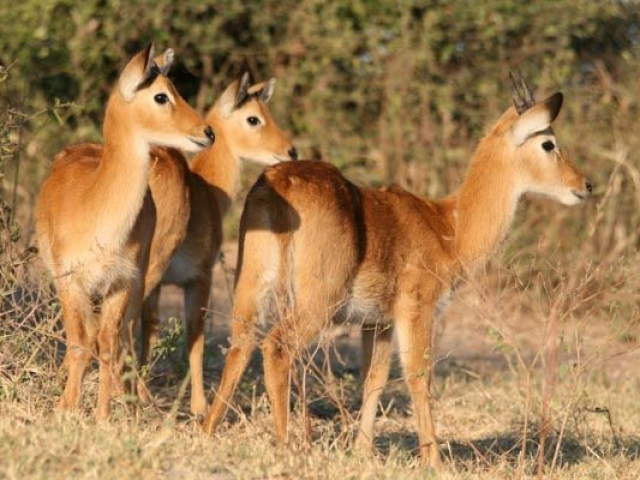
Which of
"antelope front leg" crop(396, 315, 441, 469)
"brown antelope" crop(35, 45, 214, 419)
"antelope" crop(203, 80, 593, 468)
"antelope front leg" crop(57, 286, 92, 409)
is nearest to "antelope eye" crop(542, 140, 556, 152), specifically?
"antelope" crop(203, 80, 593, 468)

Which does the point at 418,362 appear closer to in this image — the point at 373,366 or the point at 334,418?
the point at 373,366

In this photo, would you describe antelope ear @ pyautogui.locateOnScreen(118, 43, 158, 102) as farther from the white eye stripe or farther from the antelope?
the white eye stripe

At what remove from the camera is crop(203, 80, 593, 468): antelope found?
654 cm

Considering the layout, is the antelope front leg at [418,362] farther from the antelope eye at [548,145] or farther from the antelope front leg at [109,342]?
the antelope front leg at [109,342]

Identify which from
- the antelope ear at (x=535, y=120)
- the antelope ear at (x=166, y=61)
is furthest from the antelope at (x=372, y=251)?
the antelope ear at (x=166, y=61)

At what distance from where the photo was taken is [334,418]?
7668 mm

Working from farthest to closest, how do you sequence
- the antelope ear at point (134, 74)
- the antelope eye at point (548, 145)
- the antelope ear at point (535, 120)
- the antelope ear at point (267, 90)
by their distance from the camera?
the antelope ear at point (267, 90)
the antelope eye at point (548, 145)
the antelope ear at point (535, 120)
the antelope ear at point (134, 74)

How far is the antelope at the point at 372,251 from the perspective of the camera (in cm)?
654

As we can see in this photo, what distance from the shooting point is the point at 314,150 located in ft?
46.1

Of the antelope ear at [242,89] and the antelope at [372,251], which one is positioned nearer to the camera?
the antelope at [372,251]

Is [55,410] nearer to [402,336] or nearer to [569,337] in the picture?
[402,336]

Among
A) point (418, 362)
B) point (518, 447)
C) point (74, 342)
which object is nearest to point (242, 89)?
point (418, 362)

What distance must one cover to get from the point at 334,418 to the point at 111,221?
1986 mm

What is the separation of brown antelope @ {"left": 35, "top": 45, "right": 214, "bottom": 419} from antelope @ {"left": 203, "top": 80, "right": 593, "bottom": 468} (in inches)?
21.4
